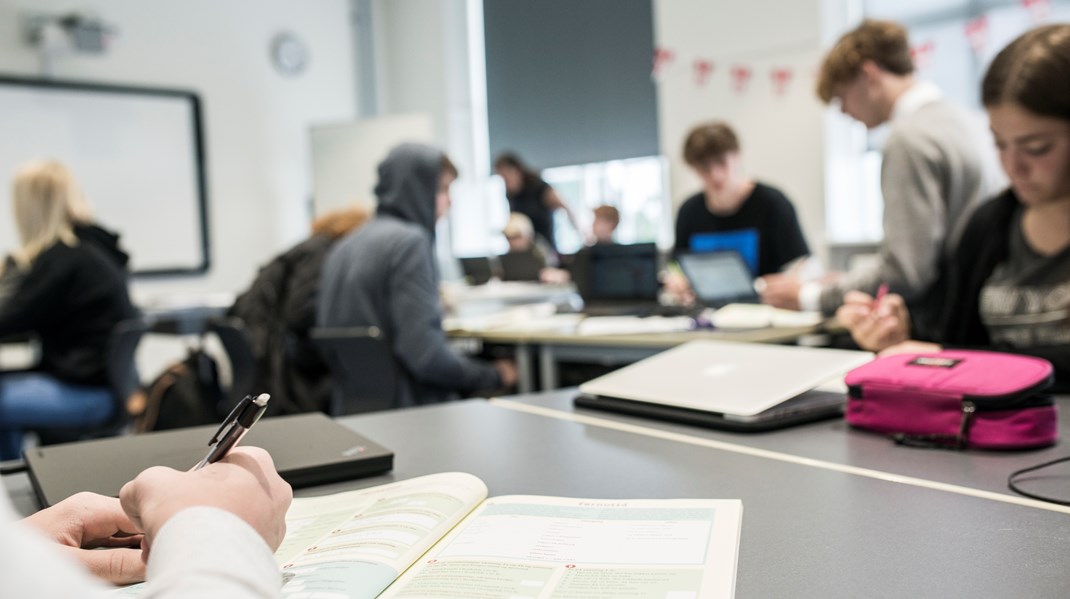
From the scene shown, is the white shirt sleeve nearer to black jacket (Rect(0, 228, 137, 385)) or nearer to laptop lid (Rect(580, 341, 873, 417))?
laptop lid (Rect(580, 341, 873, 417))

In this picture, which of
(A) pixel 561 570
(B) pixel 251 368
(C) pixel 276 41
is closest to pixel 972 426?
(A) pixel 561 570

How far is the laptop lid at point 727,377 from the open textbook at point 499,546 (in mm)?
375

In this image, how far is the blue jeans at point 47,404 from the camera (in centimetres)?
321

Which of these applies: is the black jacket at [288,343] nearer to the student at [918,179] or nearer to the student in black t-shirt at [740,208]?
the student in black t-shirt at [740,208]

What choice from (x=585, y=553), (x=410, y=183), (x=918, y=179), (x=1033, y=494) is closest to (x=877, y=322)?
(x=1033, y=494)

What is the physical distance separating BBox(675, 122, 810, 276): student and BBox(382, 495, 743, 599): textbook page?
326 centimetres

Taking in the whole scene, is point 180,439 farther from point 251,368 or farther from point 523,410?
point 251,368

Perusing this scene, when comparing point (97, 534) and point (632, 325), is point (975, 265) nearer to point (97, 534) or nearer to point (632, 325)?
point (632, 325)

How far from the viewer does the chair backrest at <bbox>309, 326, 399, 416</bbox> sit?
8.29 ft

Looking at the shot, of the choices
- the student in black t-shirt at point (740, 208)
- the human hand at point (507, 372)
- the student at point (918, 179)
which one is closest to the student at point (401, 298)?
the human hand at point (507, 372)

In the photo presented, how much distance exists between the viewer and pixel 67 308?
340 cm

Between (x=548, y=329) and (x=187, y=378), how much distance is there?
1.27m

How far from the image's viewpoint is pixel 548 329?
10.1ft

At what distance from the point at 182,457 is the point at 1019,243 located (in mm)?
1596
